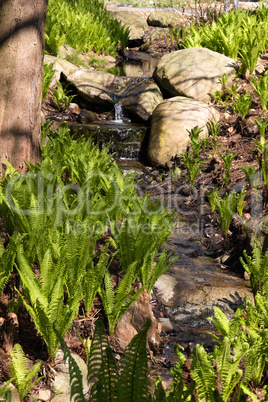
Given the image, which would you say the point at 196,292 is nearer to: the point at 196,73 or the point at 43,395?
the point at 43,395

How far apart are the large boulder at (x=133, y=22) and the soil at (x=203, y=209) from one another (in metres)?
7.03

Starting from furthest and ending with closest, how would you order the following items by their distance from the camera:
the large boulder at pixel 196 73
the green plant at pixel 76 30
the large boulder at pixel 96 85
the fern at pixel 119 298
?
the green plant at pixel 76 30, the large boulder at pixel 96 85, the large boulder at pixel 196 73, the fern at pixel 119 298

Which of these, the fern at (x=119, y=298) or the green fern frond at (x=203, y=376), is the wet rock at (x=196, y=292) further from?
the green fern frond at (x=203, y=376)

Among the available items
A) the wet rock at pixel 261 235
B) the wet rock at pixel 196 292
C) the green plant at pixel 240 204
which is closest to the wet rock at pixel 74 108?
the green plant at pixel 240 204

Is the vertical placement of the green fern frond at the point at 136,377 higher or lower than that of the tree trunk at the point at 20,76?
lower

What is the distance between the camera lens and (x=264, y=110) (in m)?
5.75

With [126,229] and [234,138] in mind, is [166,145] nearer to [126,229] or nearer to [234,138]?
[234,138]

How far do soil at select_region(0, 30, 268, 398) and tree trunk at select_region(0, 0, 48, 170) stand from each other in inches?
42.9

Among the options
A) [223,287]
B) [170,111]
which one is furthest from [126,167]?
[223,287]

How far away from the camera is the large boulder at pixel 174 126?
19.3 ft

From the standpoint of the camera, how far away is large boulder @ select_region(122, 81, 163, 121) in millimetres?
7281

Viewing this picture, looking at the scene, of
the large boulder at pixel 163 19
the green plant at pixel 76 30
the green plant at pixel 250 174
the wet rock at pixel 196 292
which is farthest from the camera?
the large boulder at pixel 163 19

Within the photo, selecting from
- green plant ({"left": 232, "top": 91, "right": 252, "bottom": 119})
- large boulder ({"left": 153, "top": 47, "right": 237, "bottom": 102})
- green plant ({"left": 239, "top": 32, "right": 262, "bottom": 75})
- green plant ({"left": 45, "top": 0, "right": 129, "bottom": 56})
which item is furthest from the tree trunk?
green plant ({"left": 45, "top": 0, "right": 129, "bottom": 56})

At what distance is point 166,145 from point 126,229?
3.58m
